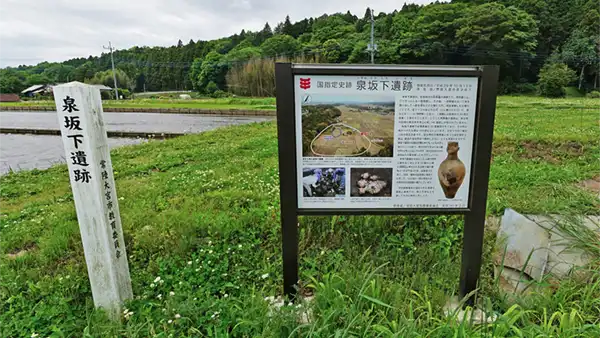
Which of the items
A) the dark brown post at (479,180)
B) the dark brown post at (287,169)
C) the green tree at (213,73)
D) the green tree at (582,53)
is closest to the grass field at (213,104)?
the green tree at (213,73)

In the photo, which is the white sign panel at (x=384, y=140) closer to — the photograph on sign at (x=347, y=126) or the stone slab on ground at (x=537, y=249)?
the photograph on sign at (x=347, y=126)

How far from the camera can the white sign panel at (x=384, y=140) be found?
89.4 inches

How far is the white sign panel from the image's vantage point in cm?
227

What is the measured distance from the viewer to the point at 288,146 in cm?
233

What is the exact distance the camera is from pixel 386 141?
7.74ft

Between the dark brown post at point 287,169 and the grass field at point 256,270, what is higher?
the dark brown post at point 287,169

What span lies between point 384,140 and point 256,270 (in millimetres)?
1510

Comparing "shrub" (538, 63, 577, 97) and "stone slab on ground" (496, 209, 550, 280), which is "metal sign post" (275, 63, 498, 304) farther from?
"shrub" (538, 63, 577, 97)

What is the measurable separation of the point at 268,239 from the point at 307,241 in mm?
410

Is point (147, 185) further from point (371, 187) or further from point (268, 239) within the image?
point (371, 187)

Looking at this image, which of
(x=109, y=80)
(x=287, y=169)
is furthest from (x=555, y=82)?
(x=109, y=80)

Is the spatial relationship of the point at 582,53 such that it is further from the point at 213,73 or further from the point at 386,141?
the point at 213,73

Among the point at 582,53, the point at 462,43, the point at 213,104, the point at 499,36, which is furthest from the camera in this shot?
the point at 462,43

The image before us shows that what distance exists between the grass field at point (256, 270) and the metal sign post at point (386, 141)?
17.7 inches
